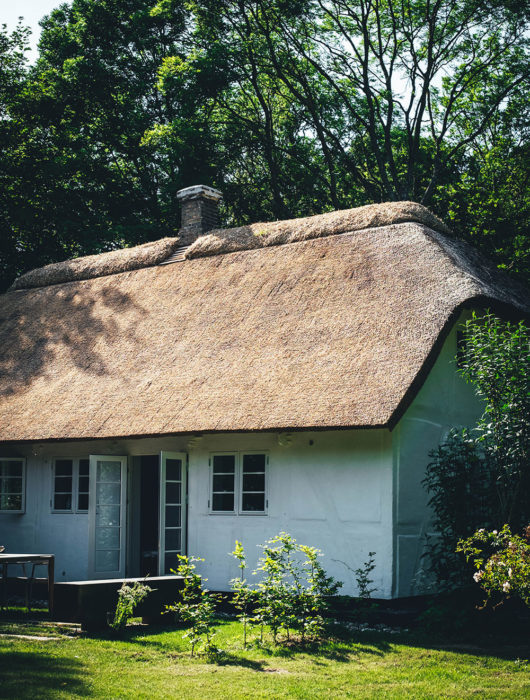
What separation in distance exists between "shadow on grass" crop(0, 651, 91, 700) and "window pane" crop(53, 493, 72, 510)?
223 inches

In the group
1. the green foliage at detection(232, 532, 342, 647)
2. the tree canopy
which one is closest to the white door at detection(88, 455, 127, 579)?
the green foliage at detection(232, 532, 342, 647)

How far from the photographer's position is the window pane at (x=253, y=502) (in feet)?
36.7

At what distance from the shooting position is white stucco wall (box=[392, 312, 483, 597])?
1002 cm

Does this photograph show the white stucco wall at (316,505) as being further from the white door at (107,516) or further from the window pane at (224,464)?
the white door at (107,516)

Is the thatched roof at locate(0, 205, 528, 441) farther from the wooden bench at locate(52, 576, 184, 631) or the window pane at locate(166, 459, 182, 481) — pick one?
the wooden bench at locate(52, 576, 184, 631)

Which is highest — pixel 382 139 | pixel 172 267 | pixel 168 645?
pixel 382 139

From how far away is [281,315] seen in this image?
479 inches

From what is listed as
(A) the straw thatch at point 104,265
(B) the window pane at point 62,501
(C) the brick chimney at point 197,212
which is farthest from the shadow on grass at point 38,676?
(C) the brick chimney at point 197,212

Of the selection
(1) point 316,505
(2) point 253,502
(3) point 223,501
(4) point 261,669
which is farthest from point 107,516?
(4) point 261,669

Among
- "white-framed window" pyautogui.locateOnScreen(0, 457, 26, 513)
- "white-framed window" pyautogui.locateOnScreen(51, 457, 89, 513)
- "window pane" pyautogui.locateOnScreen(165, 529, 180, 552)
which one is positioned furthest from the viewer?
"white-framed window" pyautogui.locateOnScreen(0, 457, 26, 513)

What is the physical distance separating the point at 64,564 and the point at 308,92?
14539mm

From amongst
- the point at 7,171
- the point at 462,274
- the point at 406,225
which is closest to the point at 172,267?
the point at 406,225

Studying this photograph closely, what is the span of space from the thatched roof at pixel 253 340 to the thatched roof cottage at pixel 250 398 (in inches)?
1.2

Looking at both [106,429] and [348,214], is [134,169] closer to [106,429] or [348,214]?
[348,214]
